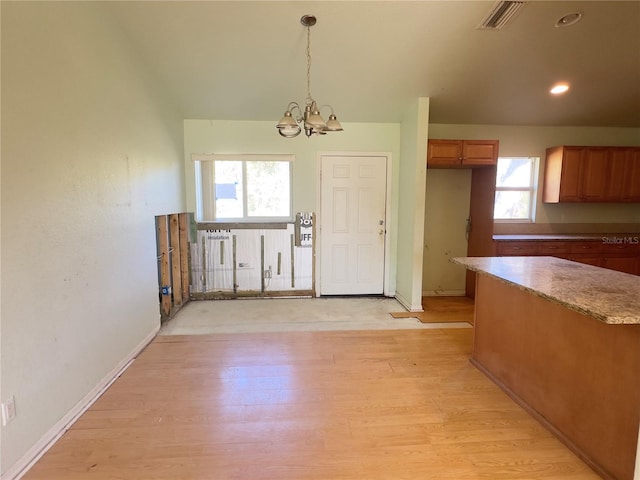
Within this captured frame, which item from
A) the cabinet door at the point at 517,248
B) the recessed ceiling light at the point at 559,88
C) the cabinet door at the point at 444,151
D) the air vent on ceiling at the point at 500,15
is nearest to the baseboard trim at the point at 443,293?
the cabinet door at the point at 517,248

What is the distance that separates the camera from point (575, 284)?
181cm

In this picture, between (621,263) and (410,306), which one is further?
(621,263)

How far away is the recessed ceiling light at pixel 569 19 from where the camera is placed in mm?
2572

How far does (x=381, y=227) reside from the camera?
4.48 meters

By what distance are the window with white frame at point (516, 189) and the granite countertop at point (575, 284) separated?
7.46ft

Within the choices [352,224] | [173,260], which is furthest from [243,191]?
[352,224]

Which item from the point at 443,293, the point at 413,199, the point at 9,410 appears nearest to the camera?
the point at 9,410

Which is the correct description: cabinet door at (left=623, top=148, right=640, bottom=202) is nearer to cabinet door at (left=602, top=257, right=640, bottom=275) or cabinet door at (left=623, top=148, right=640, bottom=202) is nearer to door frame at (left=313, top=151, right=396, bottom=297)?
cabinet door at (left=602, top=257, right=640, bottom=275)

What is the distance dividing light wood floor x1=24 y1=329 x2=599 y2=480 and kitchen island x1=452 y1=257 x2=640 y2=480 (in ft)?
0.42

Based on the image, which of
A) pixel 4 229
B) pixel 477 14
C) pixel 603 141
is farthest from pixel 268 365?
pixel 603 141

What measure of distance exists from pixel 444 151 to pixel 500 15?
1.57 m

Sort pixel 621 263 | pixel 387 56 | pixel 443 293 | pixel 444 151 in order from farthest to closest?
1. pixel 443 293
2. pixel 621 263
3. pixel 444 151
4. pixel 387 56

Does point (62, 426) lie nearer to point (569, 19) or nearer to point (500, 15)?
point (500, 15)

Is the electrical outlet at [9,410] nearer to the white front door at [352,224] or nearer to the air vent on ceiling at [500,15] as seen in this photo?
the white front door at [352,224]
